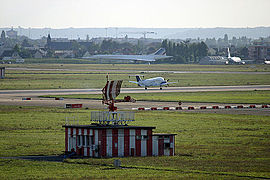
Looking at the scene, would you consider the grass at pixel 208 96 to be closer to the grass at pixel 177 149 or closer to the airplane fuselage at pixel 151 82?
the airplane fuselage at pixel 151 82

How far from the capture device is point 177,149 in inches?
1960

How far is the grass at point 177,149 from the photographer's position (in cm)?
3956

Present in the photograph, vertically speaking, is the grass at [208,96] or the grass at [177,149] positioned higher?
the grass at [177,149]

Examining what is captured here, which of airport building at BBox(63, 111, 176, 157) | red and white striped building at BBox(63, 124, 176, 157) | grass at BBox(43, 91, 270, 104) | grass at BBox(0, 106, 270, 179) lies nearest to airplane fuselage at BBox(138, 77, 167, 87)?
grass at BBox(43, 91, 270, 104)

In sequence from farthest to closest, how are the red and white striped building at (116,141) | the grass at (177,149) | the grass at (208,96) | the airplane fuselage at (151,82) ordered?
the airplane fuselage at (151,82), the grass at (208,96), the red and white striped building at (116,141), the grass at (177,149)

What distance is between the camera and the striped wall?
148ft

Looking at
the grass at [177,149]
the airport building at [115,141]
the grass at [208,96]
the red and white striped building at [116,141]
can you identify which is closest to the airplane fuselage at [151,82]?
the grass at [208,96]

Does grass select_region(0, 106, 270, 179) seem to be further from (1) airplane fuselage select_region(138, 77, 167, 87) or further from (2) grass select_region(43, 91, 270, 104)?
(1) airplane fuselage select_region(138, 77, 167, 87)

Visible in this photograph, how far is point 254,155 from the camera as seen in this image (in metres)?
46.2

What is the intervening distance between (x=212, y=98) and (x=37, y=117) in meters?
40.5

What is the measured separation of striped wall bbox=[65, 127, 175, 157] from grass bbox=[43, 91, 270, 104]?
53.1 m

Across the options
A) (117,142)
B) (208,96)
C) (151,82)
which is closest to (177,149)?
(117,142)

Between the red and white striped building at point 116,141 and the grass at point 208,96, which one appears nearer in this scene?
the red and white striped building at point 116,141

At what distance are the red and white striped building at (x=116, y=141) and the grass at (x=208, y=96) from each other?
5315 centimetres
